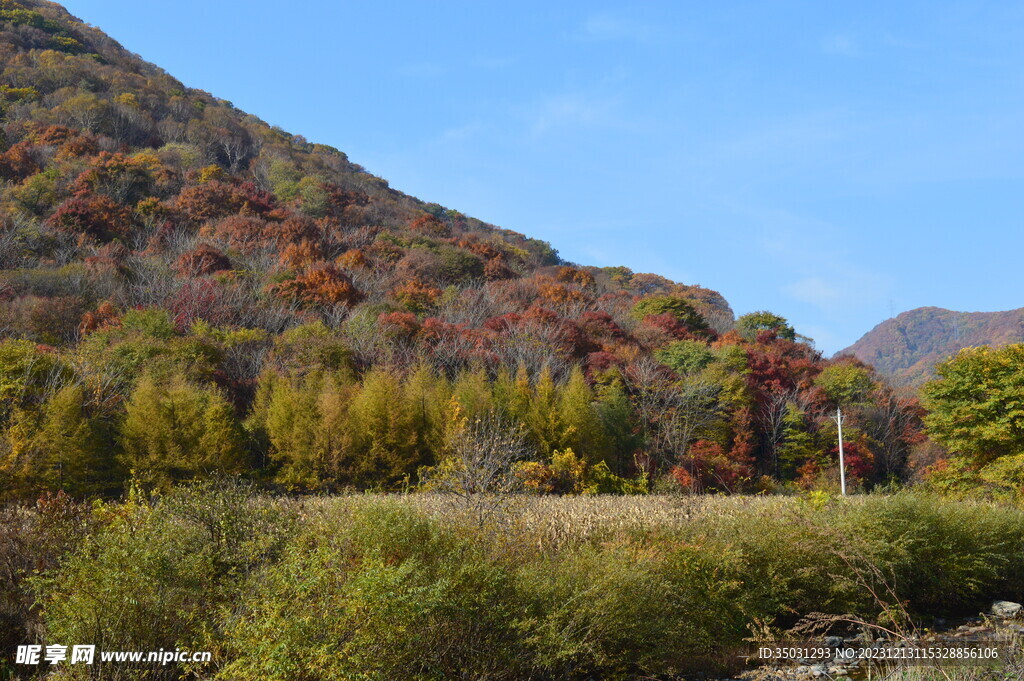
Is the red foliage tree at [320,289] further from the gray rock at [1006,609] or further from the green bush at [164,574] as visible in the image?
the gray rock at [1006,609]

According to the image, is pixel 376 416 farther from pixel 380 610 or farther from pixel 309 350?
pixel 380 610

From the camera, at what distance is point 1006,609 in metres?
14.2

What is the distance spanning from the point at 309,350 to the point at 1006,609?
22.5m

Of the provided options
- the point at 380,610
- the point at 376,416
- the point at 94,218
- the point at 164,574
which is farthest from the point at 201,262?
the point at 380,610

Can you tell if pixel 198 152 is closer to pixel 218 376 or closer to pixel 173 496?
pixel 218 376

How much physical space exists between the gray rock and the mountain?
240ft

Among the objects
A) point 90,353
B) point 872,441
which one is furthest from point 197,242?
point 872,441

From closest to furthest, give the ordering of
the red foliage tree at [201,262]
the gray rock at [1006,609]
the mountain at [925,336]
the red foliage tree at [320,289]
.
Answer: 1. the gray rock at [1006,609]
2. the red foliage tree at [320,289]
3. the red foliage tree at [201,262]
4. the mountain at [925,336]

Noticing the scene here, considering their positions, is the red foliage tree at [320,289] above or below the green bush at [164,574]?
above

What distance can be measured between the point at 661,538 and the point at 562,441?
50.4 ft

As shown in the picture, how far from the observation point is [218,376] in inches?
1077

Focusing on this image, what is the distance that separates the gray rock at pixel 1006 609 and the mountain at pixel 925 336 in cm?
7304

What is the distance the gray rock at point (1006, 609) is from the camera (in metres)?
13.9

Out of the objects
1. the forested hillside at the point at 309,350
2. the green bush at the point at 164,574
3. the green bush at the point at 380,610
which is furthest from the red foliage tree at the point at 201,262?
the green bush at the point at 380,610
